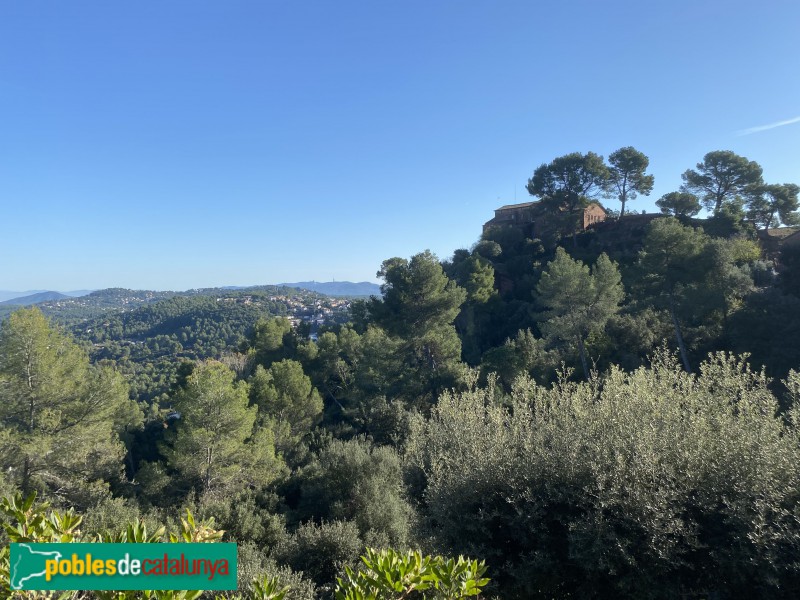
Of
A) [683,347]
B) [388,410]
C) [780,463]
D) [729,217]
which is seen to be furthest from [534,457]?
[729,217]

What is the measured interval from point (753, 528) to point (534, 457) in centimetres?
252

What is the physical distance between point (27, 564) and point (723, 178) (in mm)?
46954

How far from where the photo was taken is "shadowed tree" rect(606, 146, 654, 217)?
38312 millimetres

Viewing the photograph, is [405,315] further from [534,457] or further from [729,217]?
[729,217]

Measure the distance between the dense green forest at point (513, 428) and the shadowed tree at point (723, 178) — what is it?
17cm

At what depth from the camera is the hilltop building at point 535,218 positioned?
38.8 m

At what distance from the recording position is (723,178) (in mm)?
34594

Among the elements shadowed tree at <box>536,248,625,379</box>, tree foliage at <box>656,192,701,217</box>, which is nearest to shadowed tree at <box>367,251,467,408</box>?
shadowed tree at <box>536,248,625,379</box>

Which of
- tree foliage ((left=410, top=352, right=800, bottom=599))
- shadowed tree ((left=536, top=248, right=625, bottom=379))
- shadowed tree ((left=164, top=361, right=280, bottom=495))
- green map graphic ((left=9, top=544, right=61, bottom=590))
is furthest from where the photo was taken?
shadowed tree ((left=536, top=248, right=625, bottom=379))

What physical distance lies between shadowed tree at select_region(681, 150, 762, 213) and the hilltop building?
8309mm

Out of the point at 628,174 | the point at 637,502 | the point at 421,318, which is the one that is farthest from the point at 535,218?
the point at 637,502

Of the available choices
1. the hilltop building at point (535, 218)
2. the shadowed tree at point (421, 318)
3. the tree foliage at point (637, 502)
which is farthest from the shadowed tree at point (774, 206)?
the tree foliage at point (637, 502)

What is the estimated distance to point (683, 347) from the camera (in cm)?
1859

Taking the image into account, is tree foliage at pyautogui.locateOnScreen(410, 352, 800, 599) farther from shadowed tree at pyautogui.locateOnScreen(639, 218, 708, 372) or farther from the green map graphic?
shadowed tree at pyautogui.locateOnScreen(639, 218, 708, 372)
